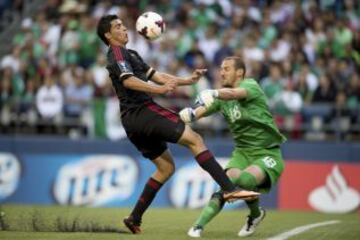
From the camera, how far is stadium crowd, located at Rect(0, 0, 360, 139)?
17.3 m

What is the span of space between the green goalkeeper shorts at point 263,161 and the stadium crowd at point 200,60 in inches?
257

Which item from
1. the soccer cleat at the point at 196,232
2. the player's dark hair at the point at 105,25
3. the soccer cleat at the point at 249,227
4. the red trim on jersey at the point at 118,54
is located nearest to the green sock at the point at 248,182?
the soccer cleat at the point at 249,227

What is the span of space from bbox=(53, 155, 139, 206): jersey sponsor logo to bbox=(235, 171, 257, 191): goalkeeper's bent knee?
761 cm

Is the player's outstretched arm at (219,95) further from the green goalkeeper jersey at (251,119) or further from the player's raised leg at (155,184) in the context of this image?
the player's raised leg at (155,184)

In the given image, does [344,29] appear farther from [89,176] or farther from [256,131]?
[256,131]

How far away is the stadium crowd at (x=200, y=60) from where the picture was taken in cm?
1730

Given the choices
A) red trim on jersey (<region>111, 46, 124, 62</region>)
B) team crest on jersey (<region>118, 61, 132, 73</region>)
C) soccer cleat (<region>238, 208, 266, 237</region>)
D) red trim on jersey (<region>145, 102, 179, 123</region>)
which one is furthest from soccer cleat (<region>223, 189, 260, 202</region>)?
red trim on jersey (<region>111, 46, 124, 62</region>)

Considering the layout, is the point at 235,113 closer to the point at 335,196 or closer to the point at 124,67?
the point at 124,67

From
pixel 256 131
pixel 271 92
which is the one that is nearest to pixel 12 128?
pixel 271 92

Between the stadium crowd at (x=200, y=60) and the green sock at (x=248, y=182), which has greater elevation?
the stadium crowd at (x=200, y=60)

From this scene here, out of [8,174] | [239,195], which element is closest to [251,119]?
[239,195]

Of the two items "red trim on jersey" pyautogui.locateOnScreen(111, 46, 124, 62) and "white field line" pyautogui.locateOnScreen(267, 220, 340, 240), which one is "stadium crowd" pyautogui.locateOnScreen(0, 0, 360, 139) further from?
"red trim on jersey" pyautogui.locateOnScreen(111, 46, 124, 62)

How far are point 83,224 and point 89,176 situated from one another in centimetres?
691

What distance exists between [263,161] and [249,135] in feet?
1.17
